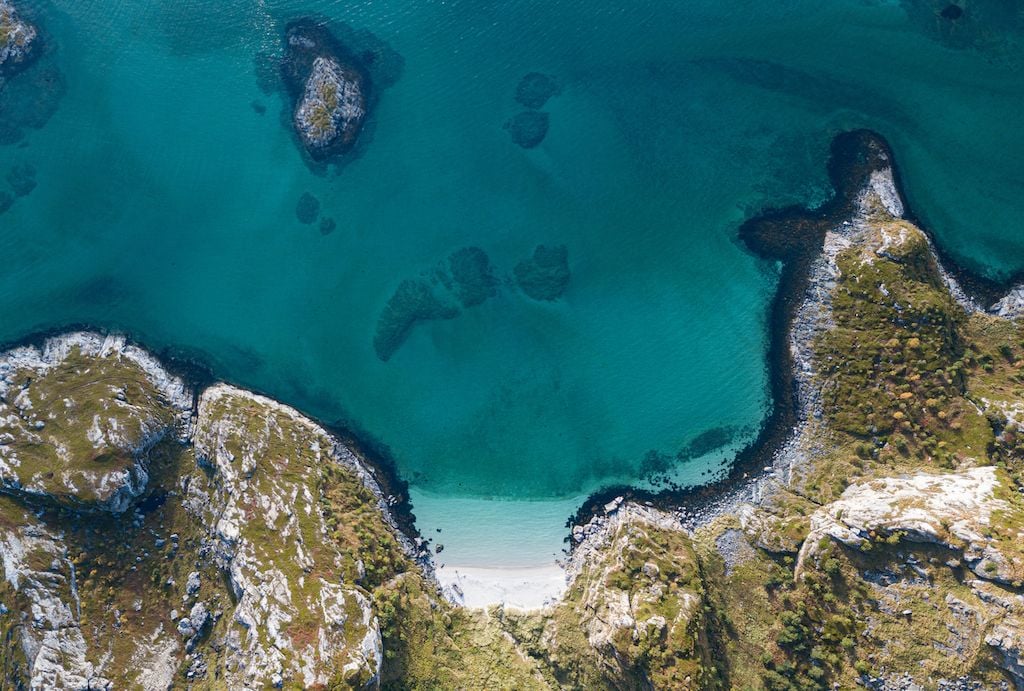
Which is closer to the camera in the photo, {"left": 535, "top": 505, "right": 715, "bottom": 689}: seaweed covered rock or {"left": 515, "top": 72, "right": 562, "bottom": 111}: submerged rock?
{"left": 535, "top": 505, "right": 715, "bottom": 689}: seaweed covered rock

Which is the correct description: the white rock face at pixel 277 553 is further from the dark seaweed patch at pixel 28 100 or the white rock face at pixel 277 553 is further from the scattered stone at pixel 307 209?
the dark seaweed patch at pixel 28 100

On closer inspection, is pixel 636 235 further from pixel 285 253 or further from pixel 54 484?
pixel 54 484

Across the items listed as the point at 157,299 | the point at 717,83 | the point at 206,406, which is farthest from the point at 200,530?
the point at 717,83

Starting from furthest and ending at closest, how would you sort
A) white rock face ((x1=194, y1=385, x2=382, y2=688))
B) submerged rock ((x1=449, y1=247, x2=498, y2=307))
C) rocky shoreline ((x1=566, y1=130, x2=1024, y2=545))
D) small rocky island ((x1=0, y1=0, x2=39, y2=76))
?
small rocky island ((x1=0, y1=0, x2=39, y2=76)), submerged rock ((x1=449, y1=247, x2=498, y2=307)), rocky shoreline ((x1=566, y1=130, x2=1024, y2=545)), white rock face ((x1=194, y1=385, x2=382, y2=688))

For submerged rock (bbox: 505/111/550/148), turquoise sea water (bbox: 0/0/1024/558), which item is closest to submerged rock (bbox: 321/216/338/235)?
turquoise sea water (bbox: 0/0/1024/558)

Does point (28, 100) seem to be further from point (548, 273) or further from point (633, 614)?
point (633, 614)

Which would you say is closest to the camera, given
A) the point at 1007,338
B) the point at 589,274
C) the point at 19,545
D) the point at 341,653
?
the point at 341,653

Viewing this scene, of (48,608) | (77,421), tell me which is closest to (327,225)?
(77,421)

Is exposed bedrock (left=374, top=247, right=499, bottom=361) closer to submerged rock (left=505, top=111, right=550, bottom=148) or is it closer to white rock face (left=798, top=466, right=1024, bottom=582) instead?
submerged rock (left=505, top=111, right=550, bottom=148)
